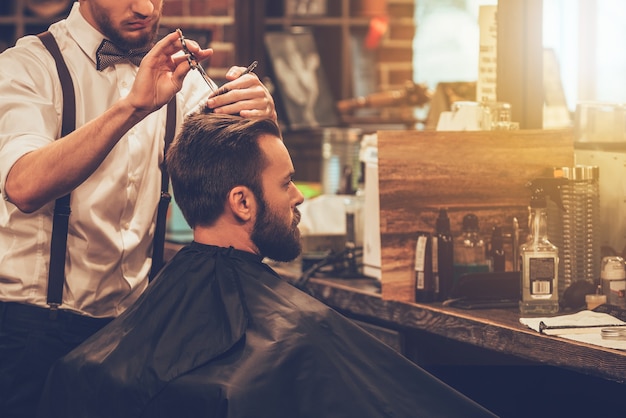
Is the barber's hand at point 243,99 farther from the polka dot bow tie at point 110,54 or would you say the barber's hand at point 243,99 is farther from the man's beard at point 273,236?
the polka dot bow tie at point 110,54

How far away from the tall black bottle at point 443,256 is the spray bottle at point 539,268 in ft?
0.74

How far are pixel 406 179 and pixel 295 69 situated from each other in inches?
94.1

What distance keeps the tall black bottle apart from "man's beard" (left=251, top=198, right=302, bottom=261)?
0.54 metres

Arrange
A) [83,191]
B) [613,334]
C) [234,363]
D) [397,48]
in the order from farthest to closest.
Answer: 1. [397,48]
2. [83,191]
3. [613,334]
4. [234,363]

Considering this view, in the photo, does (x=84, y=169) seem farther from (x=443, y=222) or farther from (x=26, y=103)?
(x=443, y=222)

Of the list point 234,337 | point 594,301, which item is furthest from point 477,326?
point 234,337

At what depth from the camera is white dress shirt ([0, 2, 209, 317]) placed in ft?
7.13

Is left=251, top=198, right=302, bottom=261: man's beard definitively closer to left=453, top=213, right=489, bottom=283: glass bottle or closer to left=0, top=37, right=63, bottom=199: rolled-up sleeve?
left=0, top=37, right=63, bottom=199: rolled-up sleeve

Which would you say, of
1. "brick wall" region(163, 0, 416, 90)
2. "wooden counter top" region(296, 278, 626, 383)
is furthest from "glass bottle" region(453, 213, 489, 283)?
"brick wall" region(163, 0, 416, 90)

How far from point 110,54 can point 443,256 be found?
0.93 meters

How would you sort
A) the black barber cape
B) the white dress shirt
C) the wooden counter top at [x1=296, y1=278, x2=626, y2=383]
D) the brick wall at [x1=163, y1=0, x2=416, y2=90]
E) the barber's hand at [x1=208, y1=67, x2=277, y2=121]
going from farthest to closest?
the brick wall at [x1=163, y1=0, x2=416, y2=90], the white dress shirt, the barber's hand at [x1=208, y1=67, x2=277, y2=121], the wooden counter top at [x1=296, y1=278, x2=626, y2=383], the black barber cape

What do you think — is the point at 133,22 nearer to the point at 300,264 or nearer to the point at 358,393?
the point at 358,393

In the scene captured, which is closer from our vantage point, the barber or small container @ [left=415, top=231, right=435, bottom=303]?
the barber

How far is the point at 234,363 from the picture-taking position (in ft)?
5.92
